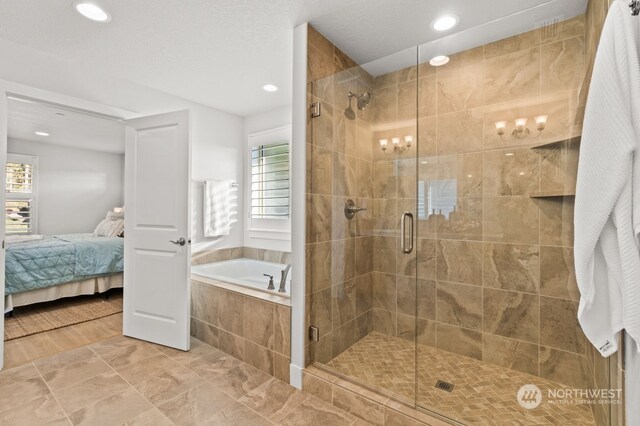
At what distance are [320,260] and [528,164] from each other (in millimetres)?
1543

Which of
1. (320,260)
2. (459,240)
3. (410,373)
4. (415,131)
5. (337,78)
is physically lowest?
(410,373)

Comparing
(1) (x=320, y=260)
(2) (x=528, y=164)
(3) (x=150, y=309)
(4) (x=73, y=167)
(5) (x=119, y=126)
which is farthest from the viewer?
(4) (x=73, y=167)

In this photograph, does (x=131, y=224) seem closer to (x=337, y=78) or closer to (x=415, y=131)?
(x=337, y=78)

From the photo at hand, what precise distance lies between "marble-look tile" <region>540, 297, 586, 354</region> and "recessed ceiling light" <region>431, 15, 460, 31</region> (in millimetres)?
1926

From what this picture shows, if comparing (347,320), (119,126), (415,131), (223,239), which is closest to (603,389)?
(347,320)

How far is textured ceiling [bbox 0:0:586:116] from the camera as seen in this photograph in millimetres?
1826

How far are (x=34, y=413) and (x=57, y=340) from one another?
1.20m

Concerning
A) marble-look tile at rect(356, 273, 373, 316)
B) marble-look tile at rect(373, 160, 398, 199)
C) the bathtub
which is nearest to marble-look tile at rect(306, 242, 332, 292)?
marble-look tile at rect(356, 273, 373, 316)

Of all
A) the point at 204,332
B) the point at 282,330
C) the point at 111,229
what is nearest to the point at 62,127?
the point at 111,229

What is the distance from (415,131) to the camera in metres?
2.32

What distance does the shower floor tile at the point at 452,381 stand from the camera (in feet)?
5.42

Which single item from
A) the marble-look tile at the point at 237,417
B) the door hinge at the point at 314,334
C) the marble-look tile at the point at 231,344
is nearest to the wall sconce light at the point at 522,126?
the door hinge at the point at 314,334

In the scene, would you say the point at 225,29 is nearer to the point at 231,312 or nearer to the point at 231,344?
the point at 231,312

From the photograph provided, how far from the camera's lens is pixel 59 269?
144 inches
